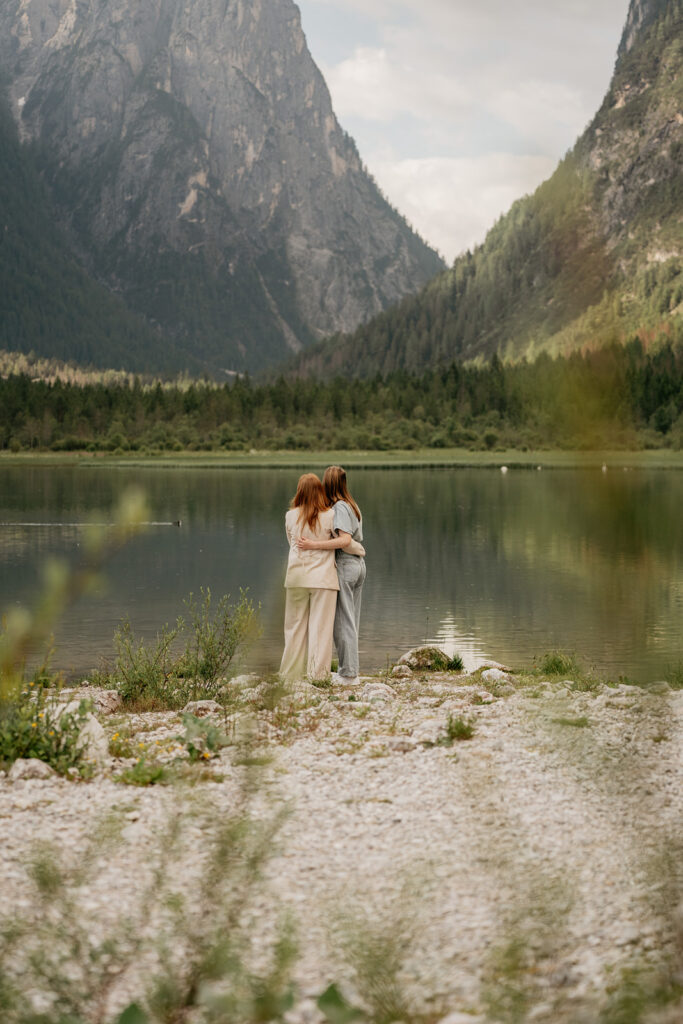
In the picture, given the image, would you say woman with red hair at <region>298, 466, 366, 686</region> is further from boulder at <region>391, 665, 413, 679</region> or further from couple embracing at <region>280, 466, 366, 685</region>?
boulder at <region>391, 665, 413, 679</region>

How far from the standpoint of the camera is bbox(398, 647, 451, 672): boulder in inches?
720

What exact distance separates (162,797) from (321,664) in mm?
6596

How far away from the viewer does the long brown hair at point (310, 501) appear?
45.6 ft

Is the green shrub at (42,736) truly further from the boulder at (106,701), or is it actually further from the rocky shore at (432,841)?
the boulder at (106,701)

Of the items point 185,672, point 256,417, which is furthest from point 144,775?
point 256,417

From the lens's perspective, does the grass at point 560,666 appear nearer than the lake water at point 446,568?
No

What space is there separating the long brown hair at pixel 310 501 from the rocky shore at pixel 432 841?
10.1 ft

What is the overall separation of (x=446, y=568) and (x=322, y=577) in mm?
23536

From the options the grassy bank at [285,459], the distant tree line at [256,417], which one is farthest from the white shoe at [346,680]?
the distant tree line at [256,417]

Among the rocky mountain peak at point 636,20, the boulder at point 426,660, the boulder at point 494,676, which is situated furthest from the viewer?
the boulder at point 426,660

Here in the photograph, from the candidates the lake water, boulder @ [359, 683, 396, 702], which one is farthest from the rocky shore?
boulder @ [359, 683, 396, 702]

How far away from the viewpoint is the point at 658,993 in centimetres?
302

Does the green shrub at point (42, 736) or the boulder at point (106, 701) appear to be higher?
the green shrub at point (42, 736)

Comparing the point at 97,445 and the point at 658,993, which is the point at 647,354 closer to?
the point at 658,993
